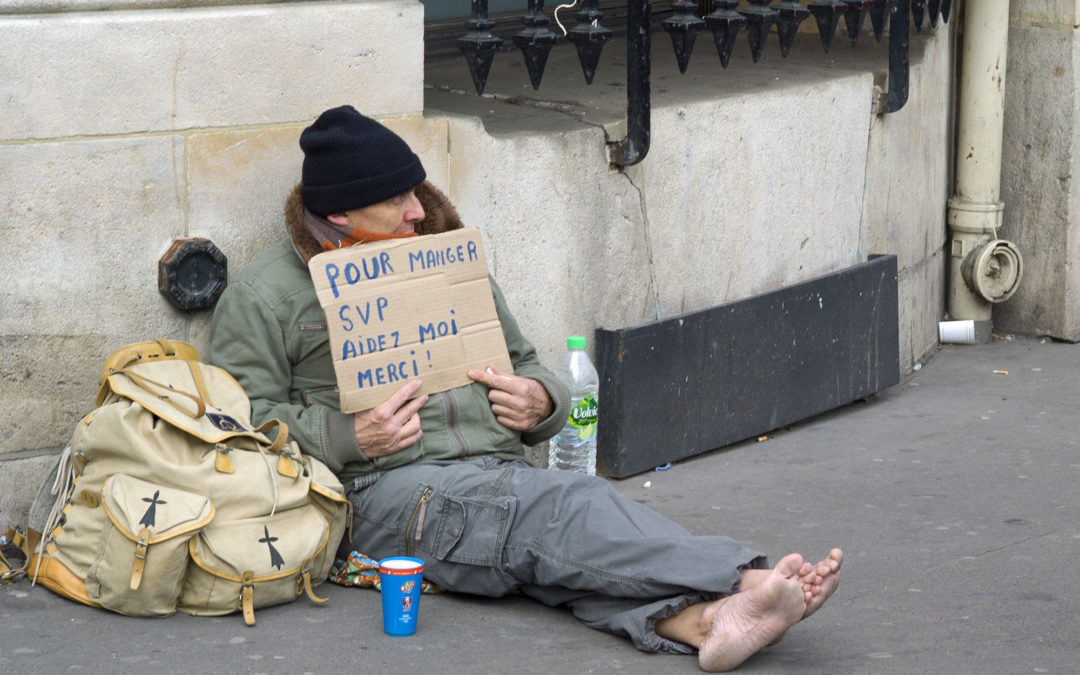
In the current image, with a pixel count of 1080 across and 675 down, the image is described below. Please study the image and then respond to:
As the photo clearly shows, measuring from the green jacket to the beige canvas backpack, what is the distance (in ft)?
0.41

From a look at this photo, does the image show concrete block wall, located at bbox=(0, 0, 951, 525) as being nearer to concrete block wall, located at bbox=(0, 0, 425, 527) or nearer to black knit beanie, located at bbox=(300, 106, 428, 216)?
concrete block wall, located at bbox=(0, 0, 425, 527)

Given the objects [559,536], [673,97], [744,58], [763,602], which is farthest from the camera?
[744,58]

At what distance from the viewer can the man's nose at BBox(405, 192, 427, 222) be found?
3.85m

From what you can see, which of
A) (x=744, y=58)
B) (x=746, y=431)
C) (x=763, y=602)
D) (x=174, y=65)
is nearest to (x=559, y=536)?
(x=763, y=602)

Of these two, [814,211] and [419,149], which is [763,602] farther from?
[814,211]

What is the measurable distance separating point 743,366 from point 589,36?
53.8 inches

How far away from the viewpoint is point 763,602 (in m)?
3.12

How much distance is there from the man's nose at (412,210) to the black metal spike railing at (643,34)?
2.11ft

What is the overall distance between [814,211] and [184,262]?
2.71 m

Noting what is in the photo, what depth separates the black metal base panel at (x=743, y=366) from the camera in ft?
15.8

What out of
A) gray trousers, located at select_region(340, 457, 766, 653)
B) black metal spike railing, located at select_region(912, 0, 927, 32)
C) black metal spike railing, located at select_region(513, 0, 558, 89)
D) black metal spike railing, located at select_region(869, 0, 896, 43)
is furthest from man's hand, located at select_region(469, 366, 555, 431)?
black metal spike railing, located at select_region(912, 0, 927, 32)

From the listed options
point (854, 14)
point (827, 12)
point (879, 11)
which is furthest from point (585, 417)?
point (879, 11)

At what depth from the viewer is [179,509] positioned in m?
3.27

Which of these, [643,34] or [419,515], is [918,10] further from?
[419,515]
